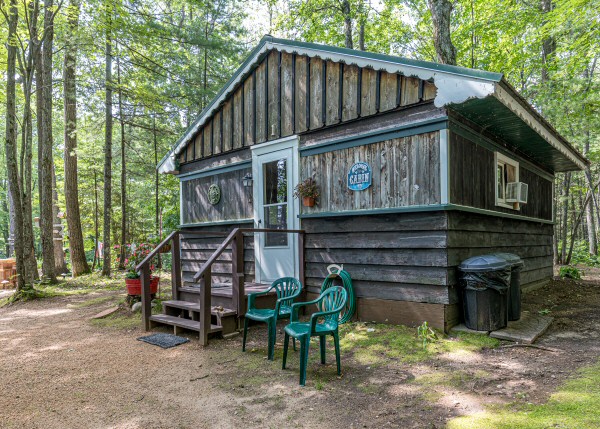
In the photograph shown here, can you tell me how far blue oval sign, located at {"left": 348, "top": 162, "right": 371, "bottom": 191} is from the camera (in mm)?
5367

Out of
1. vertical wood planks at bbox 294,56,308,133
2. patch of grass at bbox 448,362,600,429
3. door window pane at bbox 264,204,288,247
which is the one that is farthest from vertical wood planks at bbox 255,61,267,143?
patch of grass at bbox 448,362,600,429

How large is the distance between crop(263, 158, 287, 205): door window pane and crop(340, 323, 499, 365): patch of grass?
8.84 feet

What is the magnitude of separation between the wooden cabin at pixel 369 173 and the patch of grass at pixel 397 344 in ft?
0.85

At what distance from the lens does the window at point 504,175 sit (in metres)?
6.18

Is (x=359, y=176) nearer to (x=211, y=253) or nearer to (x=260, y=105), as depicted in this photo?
(x=260, y=105)

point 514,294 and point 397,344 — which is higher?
point 514,294

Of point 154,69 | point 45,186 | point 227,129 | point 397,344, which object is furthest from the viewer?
point 154,69

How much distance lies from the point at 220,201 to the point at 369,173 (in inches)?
138

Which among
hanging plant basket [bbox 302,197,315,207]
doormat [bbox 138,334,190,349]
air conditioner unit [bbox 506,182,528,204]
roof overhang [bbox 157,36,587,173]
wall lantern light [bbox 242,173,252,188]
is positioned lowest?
doormat [bbox 138,334,190,349]

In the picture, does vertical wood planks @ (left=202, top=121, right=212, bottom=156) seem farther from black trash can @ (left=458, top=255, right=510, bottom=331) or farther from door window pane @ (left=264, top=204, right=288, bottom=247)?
black trash can @ (left=458, top=255, right=510, bottom=331)

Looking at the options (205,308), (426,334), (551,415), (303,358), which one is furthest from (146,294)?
(551,415)

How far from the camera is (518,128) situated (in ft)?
18.8

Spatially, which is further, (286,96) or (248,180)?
(248,180)

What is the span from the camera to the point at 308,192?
19.4ft
